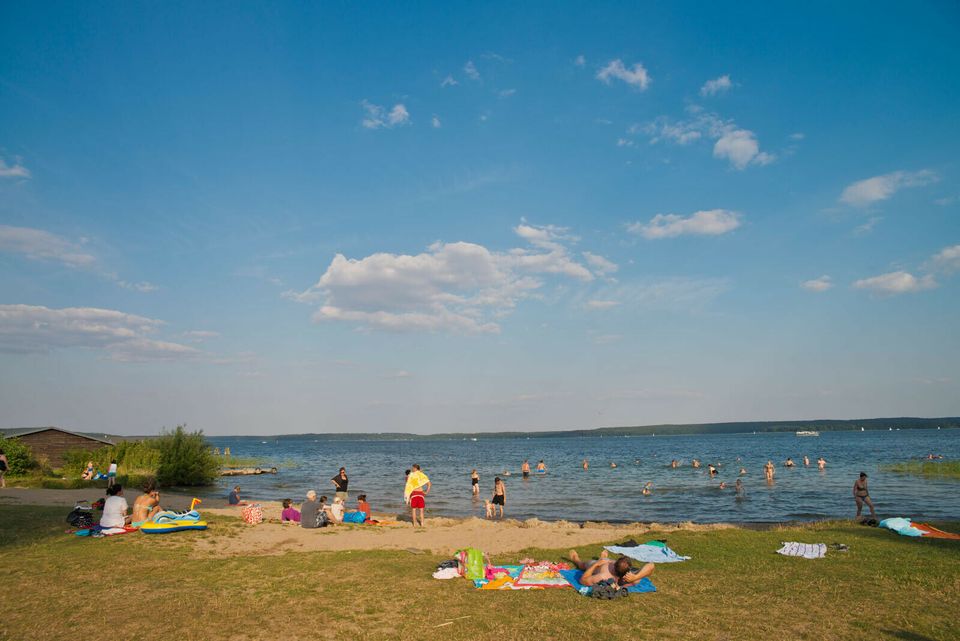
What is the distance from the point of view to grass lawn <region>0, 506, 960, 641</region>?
27.2ft

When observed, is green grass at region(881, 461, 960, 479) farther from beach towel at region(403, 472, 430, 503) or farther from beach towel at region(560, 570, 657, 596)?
beach towel at region(560, 570, 657, 596)

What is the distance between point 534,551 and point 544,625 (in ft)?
21.4

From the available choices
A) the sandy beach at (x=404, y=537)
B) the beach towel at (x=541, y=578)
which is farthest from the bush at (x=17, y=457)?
the beach towel at (x=541, y=578)

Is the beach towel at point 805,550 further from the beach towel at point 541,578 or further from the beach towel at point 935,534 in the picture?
the beach towel at point 541,578

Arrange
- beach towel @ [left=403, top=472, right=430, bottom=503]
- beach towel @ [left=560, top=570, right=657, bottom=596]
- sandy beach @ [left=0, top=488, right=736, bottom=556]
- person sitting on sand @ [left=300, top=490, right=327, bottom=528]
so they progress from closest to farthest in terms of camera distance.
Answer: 1. beach towel @ [left=560, top=570, right=657, bottom=596]
2. sandy beach @ [left=0, top=488, right=736, bottom=556]
3. person sitting on sand @ [left=300, top=490, right=327, bottom=528]
4. beach towel @ [left=403, top=472, right=430, bottom=503]

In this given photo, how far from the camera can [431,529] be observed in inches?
774

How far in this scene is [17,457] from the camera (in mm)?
36156

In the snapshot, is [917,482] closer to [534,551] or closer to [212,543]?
[534,551]

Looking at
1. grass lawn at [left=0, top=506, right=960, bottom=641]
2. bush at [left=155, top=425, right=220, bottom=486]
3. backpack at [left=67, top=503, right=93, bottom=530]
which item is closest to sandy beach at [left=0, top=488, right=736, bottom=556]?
grass lawn at [left=0, top=506, right=960, bottom=641]

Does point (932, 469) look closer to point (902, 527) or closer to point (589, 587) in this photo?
point (902, 527)

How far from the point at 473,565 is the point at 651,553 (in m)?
5.10

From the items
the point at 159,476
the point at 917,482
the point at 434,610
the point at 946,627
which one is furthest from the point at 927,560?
the point at 159,476

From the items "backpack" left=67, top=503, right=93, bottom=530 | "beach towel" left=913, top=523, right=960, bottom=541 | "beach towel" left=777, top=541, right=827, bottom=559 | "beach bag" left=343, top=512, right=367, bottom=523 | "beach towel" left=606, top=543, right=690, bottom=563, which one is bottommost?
"beach bag" left=343, top=512, right=367, bottom=523

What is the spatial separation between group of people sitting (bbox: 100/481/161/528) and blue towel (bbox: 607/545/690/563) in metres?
12.8
